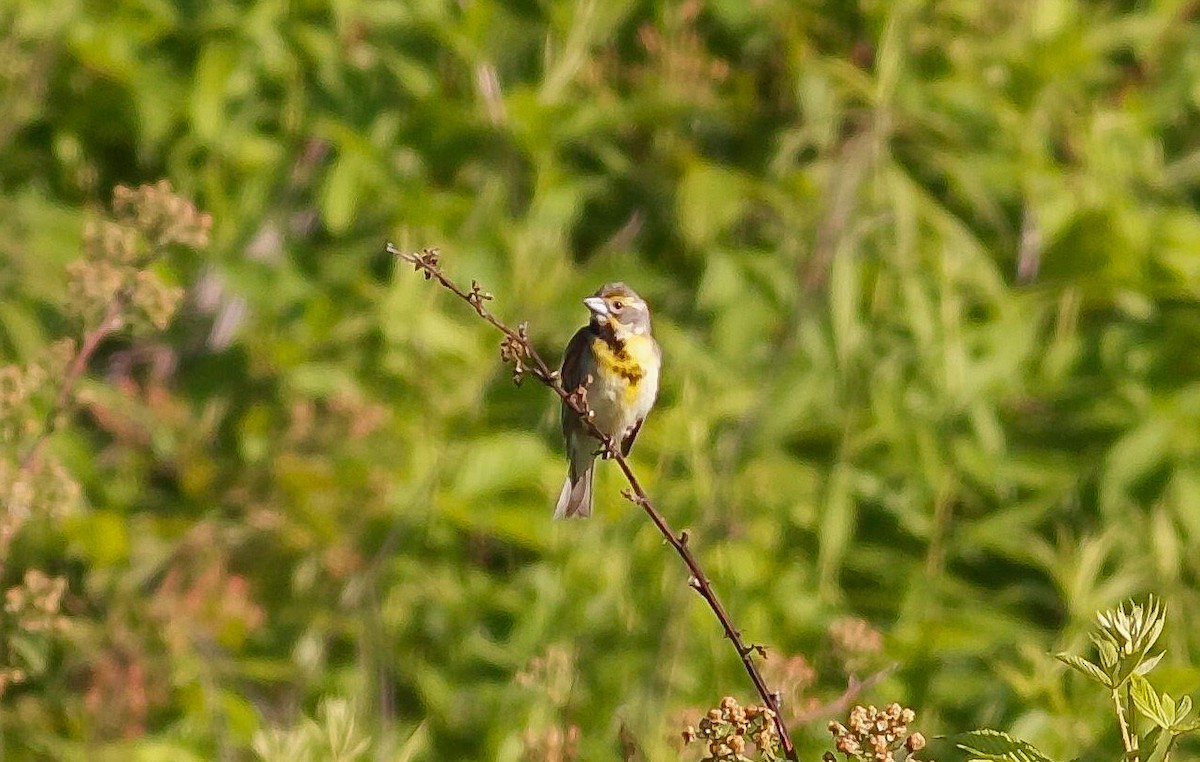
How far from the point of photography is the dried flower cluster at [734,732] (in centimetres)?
179

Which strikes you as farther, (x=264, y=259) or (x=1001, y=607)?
(x=264, y=259)

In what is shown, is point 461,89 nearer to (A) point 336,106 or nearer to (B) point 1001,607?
(A) point 336,106

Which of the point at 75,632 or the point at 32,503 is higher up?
the point at 75,632

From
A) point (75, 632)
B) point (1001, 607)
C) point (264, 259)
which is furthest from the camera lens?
point (264, 259)

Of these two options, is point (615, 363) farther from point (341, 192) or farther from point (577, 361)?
point (341, 192)

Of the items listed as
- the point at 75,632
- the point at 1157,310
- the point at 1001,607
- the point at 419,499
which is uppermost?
the point at 1157,310

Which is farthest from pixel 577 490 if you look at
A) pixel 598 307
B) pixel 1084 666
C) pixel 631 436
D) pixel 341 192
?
pixel 1084 666

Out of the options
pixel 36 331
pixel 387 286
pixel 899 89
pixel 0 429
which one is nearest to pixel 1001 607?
pixel 899 89

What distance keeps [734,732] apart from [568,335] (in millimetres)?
3039

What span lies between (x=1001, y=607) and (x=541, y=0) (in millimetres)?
1999

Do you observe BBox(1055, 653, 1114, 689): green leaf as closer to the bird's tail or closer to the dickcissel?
the dickcissel

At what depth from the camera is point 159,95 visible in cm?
507

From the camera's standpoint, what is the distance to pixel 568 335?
4836mm

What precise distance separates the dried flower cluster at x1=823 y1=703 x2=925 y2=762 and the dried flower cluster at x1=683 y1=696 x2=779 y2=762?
0.23 ft
